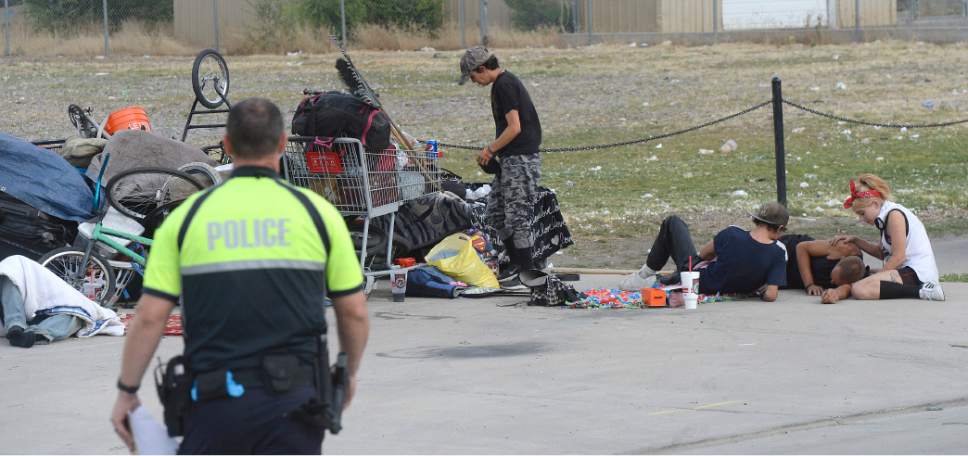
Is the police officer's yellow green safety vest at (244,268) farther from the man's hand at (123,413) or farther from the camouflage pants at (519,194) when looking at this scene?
the camouflage pants at (519,194)

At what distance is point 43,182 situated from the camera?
957 centimetres

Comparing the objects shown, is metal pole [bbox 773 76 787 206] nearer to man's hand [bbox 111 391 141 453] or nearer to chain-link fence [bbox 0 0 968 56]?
man's hand [bbox 111 391 141 453]

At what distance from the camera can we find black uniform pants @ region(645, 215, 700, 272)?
385 inches

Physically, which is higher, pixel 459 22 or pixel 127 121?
pixel 459 22

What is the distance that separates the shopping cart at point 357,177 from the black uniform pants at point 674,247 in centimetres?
187

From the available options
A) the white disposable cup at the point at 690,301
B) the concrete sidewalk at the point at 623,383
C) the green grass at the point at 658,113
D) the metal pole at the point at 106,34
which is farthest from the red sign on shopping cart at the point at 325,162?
the metal pole at the point at 106,34

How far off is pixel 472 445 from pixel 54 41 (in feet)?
97.1

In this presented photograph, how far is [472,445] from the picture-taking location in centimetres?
577

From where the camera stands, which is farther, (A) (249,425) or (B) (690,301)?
(B) (690,301)

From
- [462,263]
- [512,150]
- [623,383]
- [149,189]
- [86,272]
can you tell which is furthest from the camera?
[462,263]

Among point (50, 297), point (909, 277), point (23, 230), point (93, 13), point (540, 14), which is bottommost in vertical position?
point (909, 277)

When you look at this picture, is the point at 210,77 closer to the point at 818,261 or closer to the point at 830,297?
the point at 818,261

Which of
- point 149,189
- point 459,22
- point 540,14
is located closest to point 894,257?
point 149,189

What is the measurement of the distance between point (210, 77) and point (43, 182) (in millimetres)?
2517
